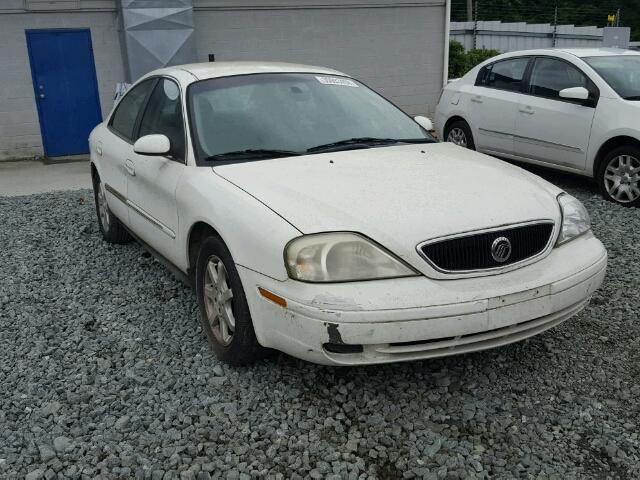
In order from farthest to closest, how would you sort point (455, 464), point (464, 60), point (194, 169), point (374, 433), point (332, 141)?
point (464, 60) < point (332, 141) < point (194, 169) < point (374, 433) < point (455, 464)

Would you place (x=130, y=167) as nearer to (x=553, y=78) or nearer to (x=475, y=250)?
(x=475, y=250)

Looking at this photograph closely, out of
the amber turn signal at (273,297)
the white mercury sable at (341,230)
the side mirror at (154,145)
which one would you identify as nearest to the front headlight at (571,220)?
the white mercury sable at (341,230)

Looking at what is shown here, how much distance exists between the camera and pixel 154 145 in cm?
406

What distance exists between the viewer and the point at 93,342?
4023mm

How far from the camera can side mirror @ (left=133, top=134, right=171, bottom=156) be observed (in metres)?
4.05

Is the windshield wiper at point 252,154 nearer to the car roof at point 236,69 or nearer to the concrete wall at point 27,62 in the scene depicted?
the car roof at point 236,69

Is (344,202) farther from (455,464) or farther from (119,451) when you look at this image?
(119,451)

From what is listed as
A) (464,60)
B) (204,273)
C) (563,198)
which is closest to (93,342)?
(204,273)

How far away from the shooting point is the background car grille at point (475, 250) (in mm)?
3037


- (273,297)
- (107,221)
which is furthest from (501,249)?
(107,221)

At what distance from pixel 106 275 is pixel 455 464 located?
3.23 meters

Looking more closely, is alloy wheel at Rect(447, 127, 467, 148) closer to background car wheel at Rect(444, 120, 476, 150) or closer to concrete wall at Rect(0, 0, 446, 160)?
background car wheel at Rect(444, 120, 476, 150)

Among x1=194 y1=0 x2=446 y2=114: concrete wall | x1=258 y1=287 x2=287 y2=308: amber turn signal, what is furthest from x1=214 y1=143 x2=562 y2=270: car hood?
x1=194 y1=0 x2=446 y2=114: concrete wall

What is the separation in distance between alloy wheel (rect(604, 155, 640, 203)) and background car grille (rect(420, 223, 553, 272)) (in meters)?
3.99
